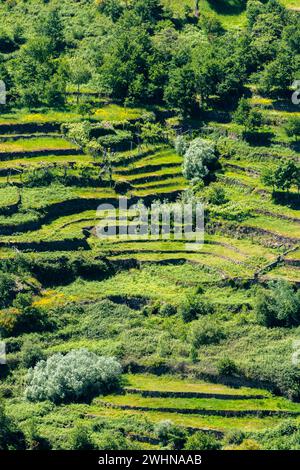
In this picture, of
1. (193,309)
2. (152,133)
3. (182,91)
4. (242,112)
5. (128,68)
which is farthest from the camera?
(128,68)

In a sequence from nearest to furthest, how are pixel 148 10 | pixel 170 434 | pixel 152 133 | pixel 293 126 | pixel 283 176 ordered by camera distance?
1. pixel 170 434
2. pixel 283 176
3. pixel 293 126
4. pixel 152 133
5. pixel 148 10

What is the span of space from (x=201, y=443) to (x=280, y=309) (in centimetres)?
1956

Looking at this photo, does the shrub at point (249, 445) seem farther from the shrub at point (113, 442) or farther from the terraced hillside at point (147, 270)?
the shrub at point (113, 442)

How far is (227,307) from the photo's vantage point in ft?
399

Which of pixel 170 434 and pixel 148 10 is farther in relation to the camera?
pixel 148 10

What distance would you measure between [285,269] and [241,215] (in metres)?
10.3

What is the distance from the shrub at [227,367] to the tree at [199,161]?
100 feet

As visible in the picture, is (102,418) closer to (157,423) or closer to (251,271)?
(157,423)

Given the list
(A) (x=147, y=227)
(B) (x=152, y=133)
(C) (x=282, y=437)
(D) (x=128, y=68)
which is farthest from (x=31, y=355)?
(D) (x=128, y=68)

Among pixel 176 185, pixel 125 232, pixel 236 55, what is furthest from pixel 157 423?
pixel 236 55

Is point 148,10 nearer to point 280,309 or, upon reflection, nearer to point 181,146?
point 181,146

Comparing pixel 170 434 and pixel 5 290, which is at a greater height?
pixel 5 290

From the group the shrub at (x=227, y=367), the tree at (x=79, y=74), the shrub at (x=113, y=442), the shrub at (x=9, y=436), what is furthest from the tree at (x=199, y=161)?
the shrub at (x=9, y=436)

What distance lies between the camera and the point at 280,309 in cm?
11875
